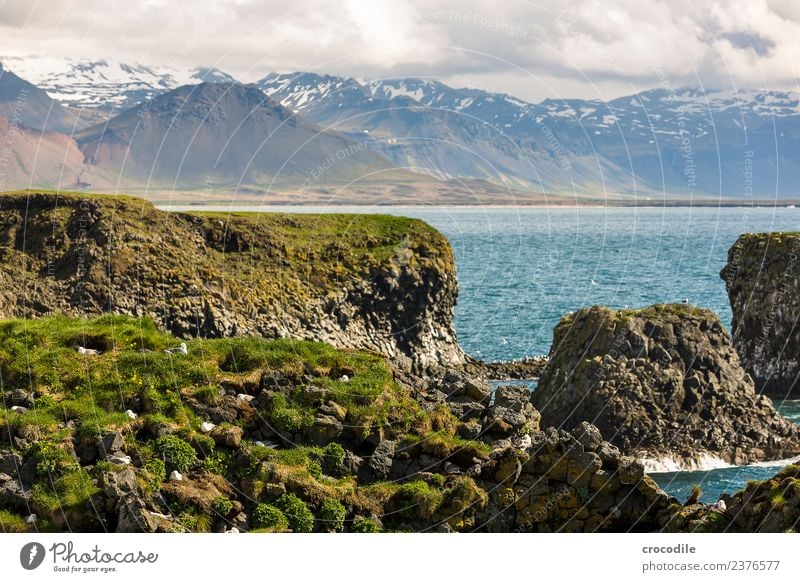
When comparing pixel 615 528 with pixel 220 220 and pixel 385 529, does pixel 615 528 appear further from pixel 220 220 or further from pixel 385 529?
pixel 220 220

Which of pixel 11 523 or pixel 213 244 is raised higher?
pixel 11 523

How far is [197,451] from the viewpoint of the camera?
109ft

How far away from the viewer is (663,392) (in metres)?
59.9

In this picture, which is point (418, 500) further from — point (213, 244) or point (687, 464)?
point (213, 244)

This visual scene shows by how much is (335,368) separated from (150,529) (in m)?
13.1

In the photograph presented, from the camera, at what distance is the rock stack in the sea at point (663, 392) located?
58156mm

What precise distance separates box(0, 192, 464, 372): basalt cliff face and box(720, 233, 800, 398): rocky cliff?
2488 cm

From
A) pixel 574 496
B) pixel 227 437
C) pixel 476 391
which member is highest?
pixel 476 391

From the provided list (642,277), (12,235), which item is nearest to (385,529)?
(12,235)

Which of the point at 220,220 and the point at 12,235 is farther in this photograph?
the point at 220,220
